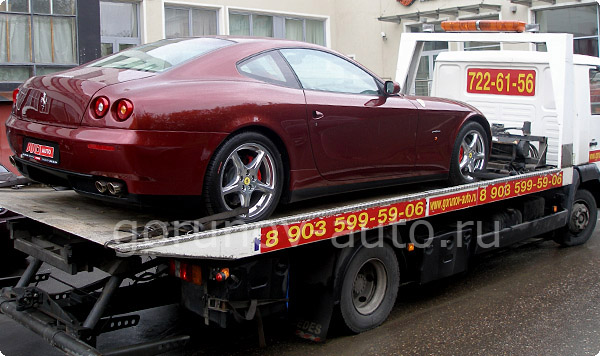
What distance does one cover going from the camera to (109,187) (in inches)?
157

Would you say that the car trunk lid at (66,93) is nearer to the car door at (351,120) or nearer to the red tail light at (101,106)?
the red tail light at (101,106)

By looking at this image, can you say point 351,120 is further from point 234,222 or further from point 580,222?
point 580,222

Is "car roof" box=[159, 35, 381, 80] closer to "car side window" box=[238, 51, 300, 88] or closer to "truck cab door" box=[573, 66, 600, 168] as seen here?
"car side window" box=[238, 51, 300, 88]

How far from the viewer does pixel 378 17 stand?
21.6 metres

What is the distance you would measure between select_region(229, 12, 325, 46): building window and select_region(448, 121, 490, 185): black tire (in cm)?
1448

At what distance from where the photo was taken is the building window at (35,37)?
15.8 metres

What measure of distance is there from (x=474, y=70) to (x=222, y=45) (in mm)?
4325

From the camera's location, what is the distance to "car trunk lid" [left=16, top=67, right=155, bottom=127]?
4074 mm

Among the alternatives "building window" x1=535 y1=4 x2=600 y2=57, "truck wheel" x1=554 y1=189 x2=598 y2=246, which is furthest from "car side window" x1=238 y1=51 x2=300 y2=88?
"building window" x1=535 y1=4 x2=600 y2=57

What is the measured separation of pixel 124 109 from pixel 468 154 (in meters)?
3.68

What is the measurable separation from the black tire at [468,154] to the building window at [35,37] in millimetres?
12948

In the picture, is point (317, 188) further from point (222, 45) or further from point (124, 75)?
point (124, 75)

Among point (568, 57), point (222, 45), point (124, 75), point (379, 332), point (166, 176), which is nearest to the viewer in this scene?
point (166, 176)

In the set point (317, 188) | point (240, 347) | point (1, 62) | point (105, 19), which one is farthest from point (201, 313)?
point (105, 19)
